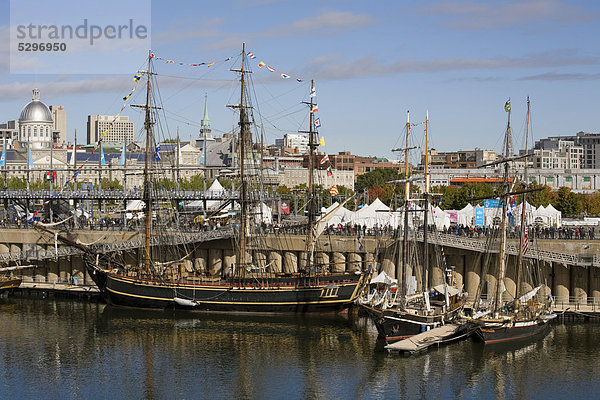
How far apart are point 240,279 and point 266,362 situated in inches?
639

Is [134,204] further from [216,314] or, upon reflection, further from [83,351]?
[83,351]

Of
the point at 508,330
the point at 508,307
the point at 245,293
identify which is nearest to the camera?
the point at 508,330

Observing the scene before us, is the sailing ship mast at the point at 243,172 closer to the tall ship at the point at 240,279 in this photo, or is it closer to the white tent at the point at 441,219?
the tall ship at the point at 240,279

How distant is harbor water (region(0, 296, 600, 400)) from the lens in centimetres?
4941

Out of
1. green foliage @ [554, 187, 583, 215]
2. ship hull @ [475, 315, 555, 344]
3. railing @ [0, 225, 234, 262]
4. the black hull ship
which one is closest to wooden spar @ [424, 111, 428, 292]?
the black hull ship

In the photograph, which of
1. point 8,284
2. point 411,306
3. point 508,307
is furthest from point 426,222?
point 8,284

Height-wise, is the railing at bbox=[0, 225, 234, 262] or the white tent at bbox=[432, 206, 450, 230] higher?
the white tent at bbox=[432, 206, 450, 230]

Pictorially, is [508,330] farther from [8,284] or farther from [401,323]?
[8,284]

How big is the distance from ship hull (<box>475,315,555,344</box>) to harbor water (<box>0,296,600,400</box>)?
71cm

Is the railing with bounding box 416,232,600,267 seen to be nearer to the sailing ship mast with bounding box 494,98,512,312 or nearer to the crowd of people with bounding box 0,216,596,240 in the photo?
the crowd of people with bounding box 0,216,596,240

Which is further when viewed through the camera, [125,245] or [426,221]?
[125,245]

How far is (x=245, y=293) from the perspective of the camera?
230ft

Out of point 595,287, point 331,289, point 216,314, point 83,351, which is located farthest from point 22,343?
point 595,287

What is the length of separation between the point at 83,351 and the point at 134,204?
55233mm
